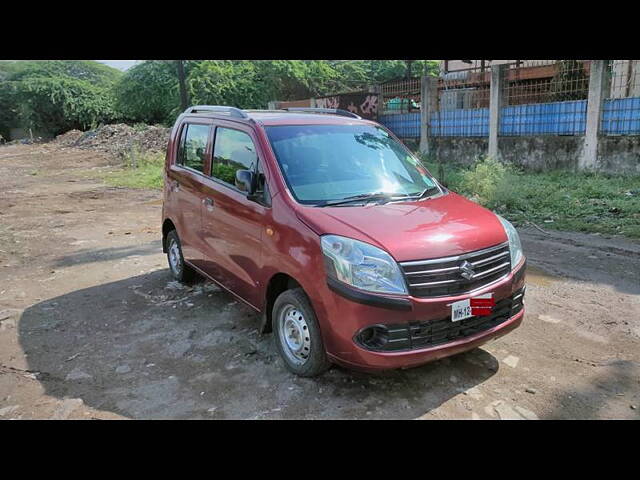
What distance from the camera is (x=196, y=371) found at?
12.3 feet

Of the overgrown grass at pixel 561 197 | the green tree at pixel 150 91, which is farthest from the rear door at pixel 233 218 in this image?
the green tree at pixel 150 91

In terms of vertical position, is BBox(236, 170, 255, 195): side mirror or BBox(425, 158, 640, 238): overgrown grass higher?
BBox(236, 170, 255, 195): side mirror

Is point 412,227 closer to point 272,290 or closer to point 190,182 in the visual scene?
point 272,290

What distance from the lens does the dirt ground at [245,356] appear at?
321 cm

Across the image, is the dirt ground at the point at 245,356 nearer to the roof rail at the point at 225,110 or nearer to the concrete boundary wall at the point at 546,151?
the roof rail at the point at 225,110

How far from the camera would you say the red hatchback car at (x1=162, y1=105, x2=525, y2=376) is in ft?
9.91

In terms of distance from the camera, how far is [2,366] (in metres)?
3.94

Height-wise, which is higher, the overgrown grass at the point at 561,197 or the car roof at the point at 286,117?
the car roof at the point at 286,117

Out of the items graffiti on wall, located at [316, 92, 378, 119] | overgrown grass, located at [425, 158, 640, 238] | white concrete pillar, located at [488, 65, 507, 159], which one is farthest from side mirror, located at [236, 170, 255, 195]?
graffiti on wall, located at [316, 92, 378, 119]

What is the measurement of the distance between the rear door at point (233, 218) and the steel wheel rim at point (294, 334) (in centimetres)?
35

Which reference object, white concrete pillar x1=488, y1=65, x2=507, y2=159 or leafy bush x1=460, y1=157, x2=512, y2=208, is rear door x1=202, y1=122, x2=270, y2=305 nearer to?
leafy bush x1=460, y1=157, x2=512, y2=208

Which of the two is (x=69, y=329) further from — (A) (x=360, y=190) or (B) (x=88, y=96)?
(B) (x=88, y=96)

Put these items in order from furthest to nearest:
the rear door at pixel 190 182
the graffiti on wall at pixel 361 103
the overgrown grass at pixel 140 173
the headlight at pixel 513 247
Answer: the graffiti on wall at pixel 361 103, the overgrown grass at pixel 140 173, the rear door at pixel 190 182, the headlight at pixel 513 247

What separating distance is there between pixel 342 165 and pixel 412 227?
0.99 meters
